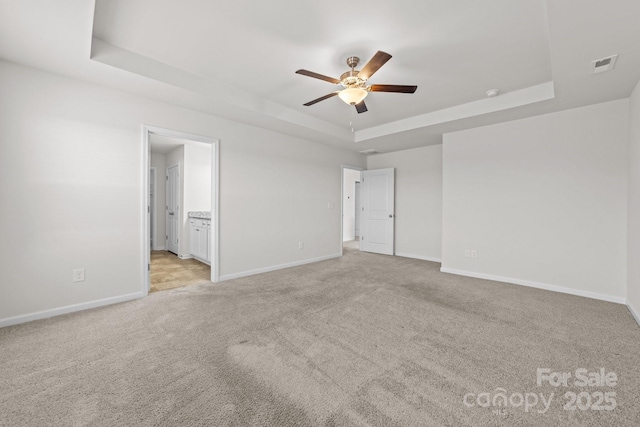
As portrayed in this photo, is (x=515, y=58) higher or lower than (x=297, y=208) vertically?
higher

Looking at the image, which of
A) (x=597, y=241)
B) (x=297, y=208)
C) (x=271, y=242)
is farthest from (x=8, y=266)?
(x=597, y=241)

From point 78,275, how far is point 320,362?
9.00ft

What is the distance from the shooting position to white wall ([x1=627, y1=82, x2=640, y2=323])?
106 inches

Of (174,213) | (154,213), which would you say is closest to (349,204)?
(174,213)

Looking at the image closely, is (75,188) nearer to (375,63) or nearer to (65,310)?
(65,310)

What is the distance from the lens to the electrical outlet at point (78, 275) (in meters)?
2.76

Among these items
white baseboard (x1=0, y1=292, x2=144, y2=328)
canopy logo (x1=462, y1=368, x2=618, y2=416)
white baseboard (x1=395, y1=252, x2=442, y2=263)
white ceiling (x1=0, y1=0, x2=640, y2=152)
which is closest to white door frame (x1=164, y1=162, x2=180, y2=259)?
white baseboard (x1=0, y1=292, x2=144, y2=328)

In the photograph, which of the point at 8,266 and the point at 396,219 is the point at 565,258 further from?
the point at 8,266

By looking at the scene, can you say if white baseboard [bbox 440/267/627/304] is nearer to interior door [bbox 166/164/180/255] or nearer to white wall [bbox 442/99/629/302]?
white wall [bbox 442/99/629/302]

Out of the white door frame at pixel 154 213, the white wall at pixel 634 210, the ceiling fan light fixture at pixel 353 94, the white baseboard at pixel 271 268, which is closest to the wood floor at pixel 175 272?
the white baseboard at pixel 271 268

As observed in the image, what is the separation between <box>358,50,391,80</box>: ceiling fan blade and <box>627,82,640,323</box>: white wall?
2.81m

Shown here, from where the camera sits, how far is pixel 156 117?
10.7 feet

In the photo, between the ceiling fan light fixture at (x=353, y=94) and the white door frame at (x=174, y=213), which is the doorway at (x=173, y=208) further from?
the ceiling fan light fixture at (x=353, y=94)

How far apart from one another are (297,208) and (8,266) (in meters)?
3.60
